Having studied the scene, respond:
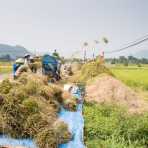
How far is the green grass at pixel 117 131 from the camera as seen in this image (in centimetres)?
555

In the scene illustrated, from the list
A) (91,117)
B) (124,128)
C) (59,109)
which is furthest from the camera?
(59,109)

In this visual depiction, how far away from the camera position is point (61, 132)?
18.3 ft

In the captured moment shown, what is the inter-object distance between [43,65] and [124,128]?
7141 millimetres

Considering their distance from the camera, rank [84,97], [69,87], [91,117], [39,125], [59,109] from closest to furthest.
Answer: [39,125] < [91,117] < [59,109] < [84,97] < [69,87]

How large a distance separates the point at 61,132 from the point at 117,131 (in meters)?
0.99

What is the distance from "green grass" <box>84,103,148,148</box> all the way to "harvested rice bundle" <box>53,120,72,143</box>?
0.96ft

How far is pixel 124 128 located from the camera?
621 centimetres

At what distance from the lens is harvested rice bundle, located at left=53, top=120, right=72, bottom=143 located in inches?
216

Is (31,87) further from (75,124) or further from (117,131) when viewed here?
(117,131)

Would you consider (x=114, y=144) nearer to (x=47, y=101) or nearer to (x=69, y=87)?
(x=47, y=101)

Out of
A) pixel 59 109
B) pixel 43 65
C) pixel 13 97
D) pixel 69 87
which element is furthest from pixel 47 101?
pixel 43 65

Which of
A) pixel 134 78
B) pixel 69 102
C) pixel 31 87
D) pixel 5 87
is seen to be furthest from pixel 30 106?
pixel 134 78

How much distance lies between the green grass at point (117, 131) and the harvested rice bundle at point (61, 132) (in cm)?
29

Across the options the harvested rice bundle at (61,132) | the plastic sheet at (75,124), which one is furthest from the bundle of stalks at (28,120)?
the plastic sheet at (75,124)
